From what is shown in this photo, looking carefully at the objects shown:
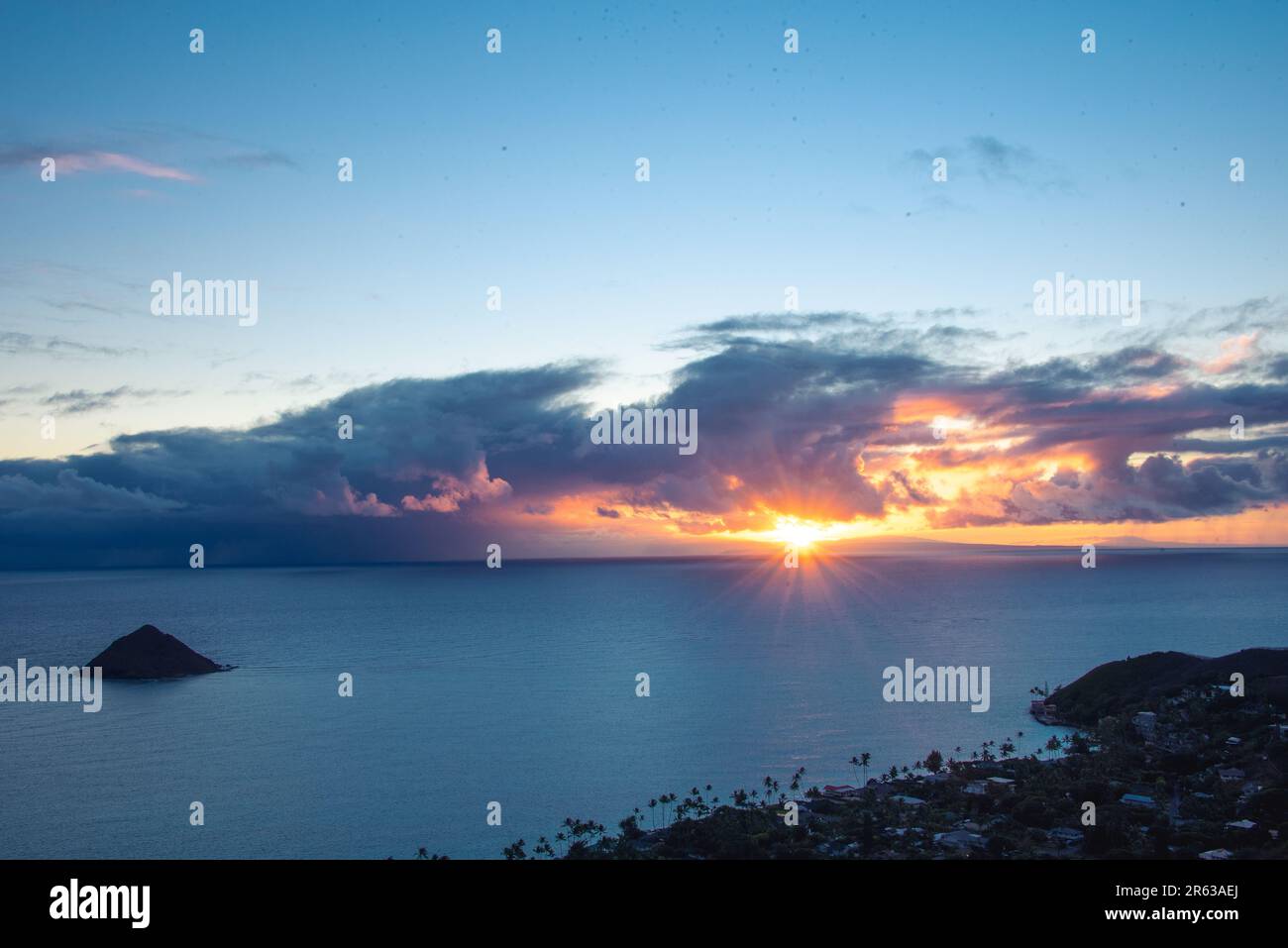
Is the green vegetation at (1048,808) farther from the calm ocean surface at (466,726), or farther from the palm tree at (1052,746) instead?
the calm ocean surface at (466,726)

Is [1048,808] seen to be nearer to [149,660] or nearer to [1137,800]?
[1137,800]

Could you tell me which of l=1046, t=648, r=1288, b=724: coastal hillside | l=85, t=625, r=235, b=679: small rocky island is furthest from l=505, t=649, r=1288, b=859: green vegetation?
l=85, t=625, r=235, b=679: small rocky island

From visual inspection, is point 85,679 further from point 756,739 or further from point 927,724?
point 927,724

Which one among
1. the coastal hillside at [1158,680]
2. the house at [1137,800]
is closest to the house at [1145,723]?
the coastal hillside at [1158,680]

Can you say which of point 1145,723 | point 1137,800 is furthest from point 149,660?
point 1137,800

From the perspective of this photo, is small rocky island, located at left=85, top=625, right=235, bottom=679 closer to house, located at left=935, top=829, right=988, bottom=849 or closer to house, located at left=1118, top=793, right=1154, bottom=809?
house, located at left=935, top=829, right=988, bottom=849
